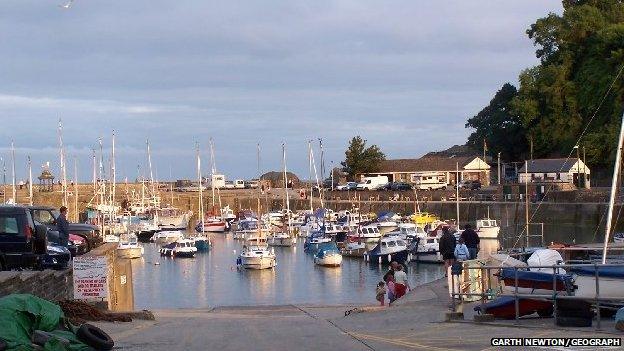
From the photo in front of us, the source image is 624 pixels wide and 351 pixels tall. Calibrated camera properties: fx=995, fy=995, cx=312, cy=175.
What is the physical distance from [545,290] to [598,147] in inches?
3232

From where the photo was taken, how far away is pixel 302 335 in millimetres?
18797

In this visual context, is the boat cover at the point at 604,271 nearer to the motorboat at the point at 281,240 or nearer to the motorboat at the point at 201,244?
the motorboat at the point at 201,244

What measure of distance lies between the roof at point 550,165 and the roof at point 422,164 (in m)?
36.3

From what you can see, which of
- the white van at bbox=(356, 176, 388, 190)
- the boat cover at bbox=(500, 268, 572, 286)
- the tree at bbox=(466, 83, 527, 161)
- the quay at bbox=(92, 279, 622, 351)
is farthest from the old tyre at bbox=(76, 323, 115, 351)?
the white van at bbox=(356, 176, 388, 190)

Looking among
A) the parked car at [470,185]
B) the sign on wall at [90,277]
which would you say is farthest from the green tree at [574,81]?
the sign on wall at [90,277]

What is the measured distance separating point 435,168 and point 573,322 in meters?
133

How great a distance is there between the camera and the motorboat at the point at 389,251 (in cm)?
7812

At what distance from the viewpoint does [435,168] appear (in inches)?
5881

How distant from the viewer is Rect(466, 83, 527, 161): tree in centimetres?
11975

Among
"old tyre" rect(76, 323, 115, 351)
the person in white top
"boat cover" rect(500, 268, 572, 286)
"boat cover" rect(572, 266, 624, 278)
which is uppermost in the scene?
"boat cover" rect(572, 266, 624, 278)

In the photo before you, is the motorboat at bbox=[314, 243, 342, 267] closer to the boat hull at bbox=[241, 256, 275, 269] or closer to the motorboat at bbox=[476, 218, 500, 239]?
the boat hull at bbox=[241, 256, 275, 269]

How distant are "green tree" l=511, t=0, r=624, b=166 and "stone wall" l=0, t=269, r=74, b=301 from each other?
263ft

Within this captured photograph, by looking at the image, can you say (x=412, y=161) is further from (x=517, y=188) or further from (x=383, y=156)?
(x=517, y=188)

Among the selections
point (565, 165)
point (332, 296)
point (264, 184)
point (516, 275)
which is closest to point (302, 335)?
point (516, 275)
